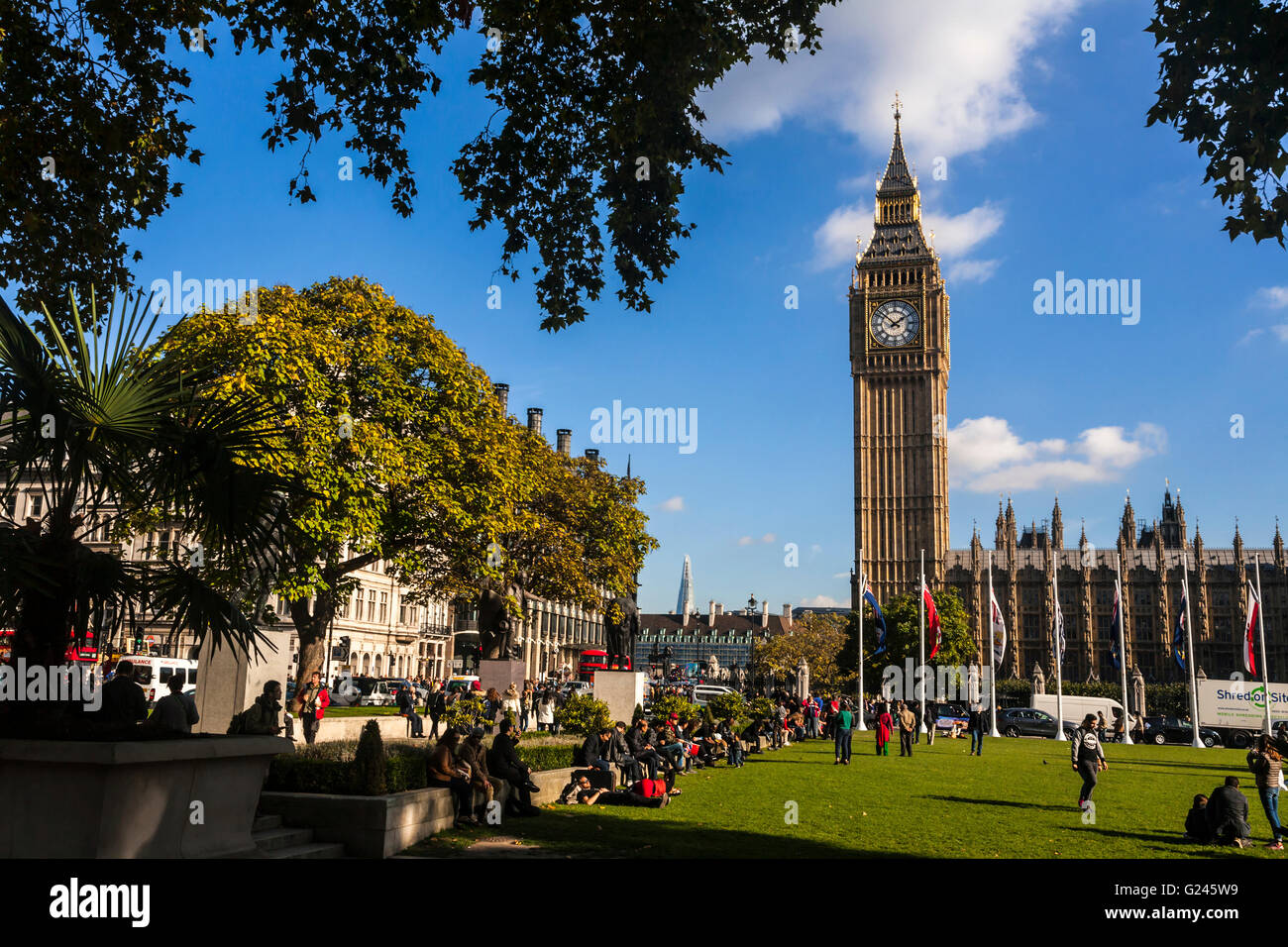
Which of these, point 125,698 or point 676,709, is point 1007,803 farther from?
point 125,698

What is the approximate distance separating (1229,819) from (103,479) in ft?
50.0

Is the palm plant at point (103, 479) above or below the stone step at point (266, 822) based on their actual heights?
above

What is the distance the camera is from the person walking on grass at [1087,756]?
54.5 feet

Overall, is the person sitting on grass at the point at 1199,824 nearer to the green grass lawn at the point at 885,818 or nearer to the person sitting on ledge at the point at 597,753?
the green grass lawn at the point at 885,818

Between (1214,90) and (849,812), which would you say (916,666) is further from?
(1214,90)

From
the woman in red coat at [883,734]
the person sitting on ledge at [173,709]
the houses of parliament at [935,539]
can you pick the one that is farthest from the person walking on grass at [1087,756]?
the houses of parliament at [935,539]

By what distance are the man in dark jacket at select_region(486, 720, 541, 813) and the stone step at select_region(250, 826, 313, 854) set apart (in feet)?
12.9

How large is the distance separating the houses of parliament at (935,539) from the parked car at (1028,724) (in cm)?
5320

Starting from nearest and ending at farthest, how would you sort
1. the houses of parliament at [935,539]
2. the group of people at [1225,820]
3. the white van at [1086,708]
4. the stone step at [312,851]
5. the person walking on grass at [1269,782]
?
the stone step at [312,851], the group of people at [1225,820], the person walking on grass at [1269,782], the white van at [1086,708], the houses of parliament at [935,539]

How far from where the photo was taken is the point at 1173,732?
51.6 meters

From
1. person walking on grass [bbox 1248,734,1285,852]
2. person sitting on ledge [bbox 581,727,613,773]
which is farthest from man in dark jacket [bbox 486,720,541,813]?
person walking on grass [bbox 1248,734,1285,852]

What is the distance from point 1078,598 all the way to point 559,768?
11061 cm

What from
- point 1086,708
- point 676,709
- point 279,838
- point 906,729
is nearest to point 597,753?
point 279,838

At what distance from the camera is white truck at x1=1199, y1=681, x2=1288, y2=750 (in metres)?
47.3
